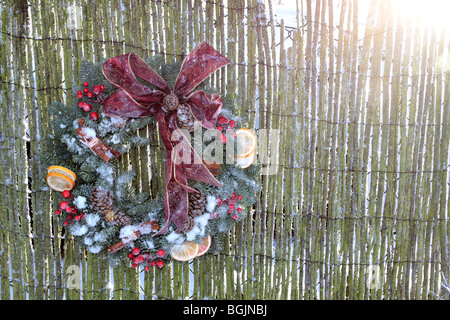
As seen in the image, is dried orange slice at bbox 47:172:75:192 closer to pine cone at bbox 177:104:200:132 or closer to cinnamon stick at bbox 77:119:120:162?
cinnamon stick at bbox 77:119:120:162

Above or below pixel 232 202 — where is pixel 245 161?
above

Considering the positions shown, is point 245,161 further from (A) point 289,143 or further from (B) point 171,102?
(B) point 171,102

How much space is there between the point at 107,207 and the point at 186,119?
60cm

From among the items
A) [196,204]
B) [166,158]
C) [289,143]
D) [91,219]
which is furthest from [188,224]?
[289,143]

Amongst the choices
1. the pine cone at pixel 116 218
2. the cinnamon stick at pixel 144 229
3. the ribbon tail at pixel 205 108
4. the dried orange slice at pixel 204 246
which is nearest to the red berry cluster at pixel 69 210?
the pine cone at pixel 116 218

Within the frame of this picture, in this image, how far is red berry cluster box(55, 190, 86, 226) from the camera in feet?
5.26

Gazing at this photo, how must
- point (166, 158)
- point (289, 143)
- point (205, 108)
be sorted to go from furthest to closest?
1. point (289, 143)
2. point (166, 158)
3. point (205, 108)

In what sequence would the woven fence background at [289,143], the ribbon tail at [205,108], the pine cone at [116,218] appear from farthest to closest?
the woven fence background at [289,143] → the pine cone at [116,218] → the ribbon tail at [205,108]

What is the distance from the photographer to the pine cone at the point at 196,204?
1646mm

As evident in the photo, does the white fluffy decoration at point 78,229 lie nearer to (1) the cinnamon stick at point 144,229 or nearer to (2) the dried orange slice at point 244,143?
(1) the cinnamon stick at point 144,229

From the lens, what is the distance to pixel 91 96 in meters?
1.64

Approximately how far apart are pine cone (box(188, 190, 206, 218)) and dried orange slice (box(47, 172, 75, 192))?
61 cm

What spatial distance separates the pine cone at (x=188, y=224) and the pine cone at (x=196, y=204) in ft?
0.05

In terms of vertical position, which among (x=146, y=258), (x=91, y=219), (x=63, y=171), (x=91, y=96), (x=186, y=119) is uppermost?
(x=91, y=96)
